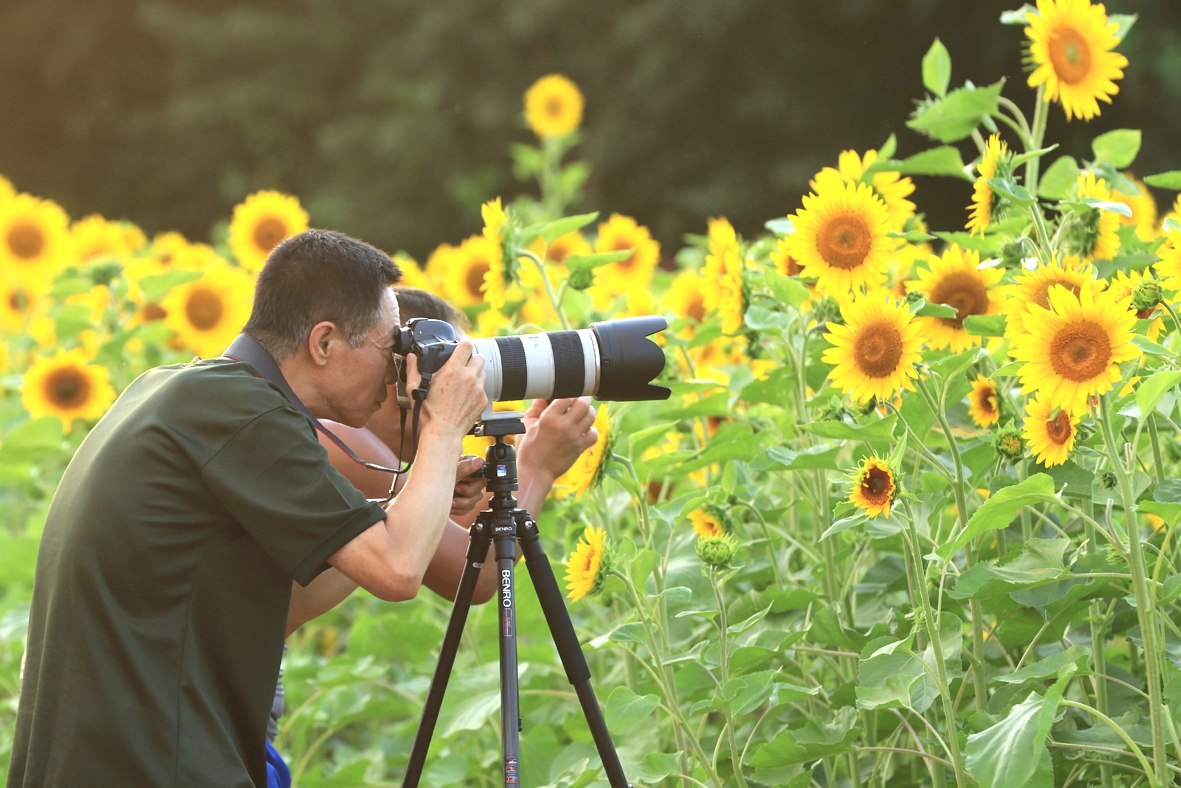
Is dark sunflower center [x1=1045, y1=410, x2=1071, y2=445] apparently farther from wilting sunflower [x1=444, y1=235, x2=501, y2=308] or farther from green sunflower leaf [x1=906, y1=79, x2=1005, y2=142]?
wilting sunflower [x1=444, y1=235, x2=501, y2=308]

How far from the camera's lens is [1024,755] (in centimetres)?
155

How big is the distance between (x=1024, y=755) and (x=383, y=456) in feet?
4.58

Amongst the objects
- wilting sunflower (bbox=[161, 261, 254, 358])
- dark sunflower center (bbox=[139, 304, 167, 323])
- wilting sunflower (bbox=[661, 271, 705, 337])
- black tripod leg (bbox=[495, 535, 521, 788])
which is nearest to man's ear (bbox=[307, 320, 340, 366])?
black tripod leg (bbox=[495, 535, 521, 788])

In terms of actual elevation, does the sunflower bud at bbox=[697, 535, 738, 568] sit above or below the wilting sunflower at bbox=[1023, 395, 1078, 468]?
below

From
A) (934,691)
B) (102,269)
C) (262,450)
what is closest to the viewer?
(262,450)

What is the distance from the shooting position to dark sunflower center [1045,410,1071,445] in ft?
5.86

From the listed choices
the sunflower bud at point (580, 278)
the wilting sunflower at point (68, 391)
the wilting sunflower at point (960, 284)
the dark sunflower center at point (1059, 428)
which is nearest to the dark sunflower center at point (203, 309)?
the wilting sunflower at point (68, 391)

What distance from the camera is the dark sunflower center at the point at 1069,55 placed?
7.06 feet

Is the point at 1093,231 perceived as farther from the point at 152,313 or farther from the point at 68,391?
the point at 152,313

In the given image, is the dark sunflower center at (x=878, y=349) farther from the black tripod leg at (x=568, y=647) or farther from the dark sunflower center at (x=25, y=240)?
the dark sunflower center at (x=25, y=240)

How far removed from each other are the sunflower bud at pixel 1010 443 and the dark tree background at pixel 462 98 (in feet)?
19.2

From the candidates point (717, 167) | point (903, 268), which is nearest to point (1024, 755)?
point (903, 268)

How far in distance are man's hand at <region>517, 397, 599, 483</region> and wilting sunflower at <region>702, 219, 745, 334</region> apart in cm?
36

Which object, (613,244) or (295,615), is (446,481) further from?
(613,244)
